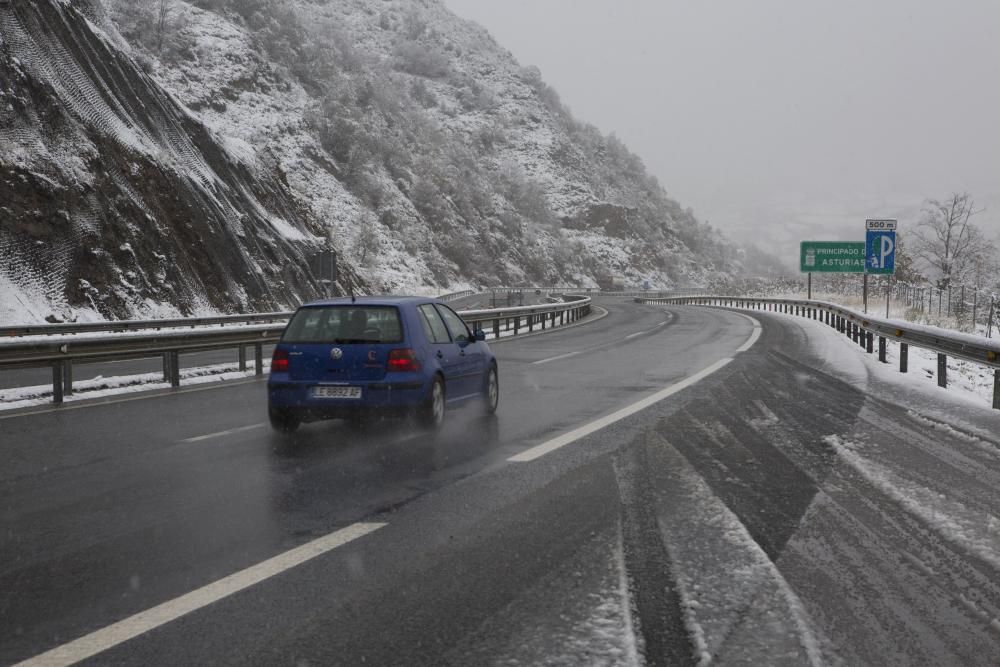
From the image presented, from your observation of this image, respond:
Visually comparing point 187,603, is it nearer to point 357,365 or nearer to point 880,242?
point 357,365

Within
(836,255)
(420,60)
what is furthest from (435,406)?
(420,60)

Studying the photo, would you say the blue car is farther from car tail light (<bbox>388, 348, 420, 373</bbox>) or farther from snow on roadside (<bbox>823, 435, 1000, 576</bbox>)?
snow on roadside (<bbox>823, 435, 1000, 576</bbox>)

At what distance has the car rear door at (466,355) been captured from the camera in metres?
9.59

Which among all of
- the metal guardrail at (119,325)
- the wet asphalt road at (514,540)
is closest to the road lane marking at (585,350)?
the wet asphalt road at (514,540)

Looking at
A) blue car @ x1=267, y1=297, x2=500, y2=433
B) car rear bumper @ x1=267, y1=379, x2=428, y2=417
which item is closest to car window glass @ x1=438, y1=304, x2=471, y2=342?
blue car @ x1=267, y1=297, x2=500, y2=433

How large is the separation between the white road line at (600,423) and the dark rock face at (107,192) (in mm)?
22005

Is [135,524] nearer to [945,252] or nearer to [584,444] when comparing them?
[584,444]

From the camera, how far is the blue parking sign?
92.6ft

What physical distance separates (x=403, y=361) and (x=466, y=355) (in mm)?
1398

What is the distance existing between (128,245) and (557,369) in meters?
21.4

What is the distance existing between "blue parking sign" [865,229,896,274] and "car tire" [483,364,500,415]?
2143 cm

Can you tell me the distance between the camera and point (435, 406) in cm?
872

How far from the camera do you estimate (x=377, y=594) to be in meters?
3.96

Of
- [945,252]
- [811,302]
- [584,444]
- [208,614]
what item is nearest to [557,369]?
[584,444]
